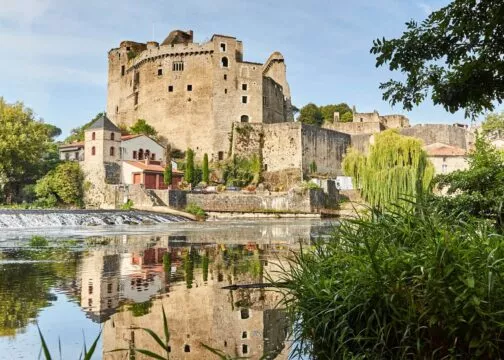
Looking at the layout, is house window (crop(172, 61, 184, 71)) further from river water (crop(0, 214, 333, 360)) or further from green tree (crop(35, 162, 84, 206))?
river water (crop(0, 214, 333, 360))

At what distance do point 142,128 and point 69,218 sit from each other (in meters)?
29.6

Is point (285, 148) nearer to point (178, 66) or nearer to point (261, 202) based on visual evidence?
point (261, 202)

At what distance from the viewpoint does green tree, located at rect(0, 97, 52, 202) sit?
41.8 metres

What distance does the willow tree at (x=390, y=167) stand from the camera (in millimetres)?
21953

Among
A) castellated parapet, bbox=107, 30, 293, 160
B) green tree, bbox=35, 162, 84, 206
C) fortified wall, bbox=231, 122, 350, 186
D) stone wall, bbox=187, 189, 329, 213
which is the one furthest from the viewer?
castellated parapet, bbox=107, 30, 293, 160

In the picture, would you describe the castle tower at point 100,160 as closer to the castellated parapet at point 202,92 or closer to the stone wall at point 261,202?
the stone wall at point 261,202

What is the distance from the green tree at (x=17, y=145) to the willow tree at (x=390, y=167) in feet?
95.9

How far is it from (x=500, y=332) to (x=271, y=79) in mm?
58070

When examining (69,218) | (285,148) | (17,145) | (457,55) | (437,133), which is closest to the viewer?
(457,55)

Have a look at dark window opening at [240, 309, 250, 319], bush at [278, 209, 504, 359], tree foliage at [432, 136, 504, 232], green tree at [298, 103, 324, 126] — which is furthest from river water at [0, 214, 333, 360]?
green tree at [298, 103, 324, 126]

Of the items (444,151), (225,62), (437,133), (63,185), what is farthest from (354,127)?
(63,185)

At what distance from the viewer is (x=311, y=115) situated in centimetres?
8206

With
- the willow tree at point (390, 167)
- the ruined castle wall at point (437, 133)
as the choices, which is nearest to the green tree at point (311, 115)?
the ruined castle wall at point (437, 133)

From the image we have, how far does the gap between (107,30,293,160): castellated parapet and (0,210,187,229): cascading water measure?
2436cm
